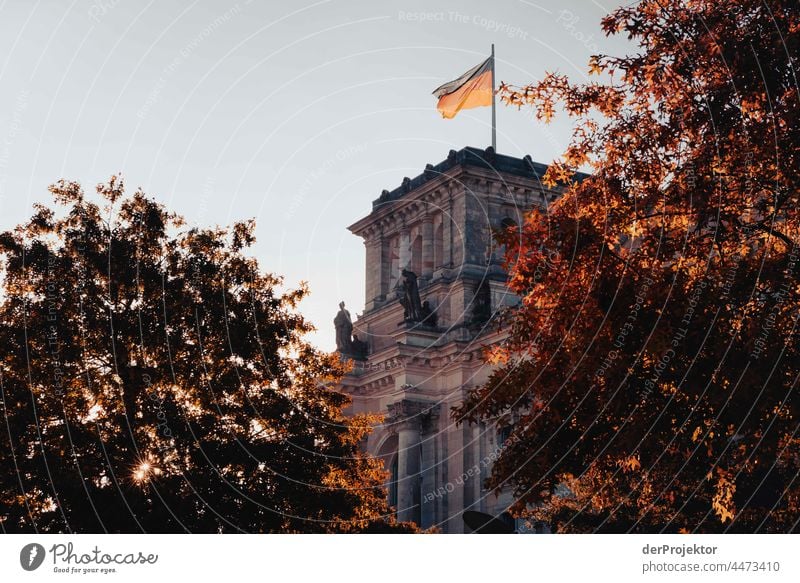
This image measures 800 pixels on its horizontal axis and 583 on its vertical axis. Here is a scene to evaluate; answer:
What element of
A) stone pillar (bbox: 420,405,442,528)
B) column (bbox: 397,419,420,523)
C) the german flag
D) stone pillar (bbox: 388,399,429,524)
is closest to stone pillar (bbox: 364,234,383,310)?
stone pillar (bbox: 420,405,442,528)

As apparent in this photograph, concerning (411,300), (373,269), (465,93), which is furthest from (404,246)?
(465,93)

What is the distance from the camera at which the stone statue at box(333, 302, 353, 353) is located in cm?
7738

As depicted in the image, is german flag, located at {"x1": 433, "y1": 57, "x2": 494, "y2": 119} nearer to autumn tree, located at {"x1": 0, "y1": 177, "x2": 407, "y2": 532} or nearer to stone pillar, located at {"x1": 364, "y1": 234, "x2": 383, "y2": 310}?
autumn tree, located at {"x1": 0, "y1": 177, "x2": 407, "y2": 532}

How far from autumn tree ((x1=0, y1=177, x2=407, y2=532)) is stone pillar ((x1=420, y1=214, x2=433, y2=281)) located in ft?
144

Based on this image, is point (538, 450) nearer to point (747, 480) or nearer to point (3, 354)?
point (747, 480)

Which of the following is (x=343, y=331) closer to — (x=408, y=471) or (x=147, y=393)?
(x=408, y=471)

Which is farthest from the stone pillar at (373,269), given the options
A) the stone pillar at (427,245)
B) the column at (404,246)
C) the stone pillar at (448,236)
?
the stone pillar at (448,236)

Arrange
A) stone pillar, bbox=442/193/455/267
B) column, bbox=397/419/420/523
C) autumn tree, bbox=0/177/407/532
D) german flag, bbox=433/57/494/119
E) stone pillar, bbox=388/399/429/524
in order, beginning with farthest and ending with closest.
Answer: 1. stone pillar, bbox=442/193/455/267
2. stone pillar, bbox=388/399/429/524
3. column, bbox=397/419/420/523
4. german flag, bbox=433/57/494/119
5. autumn tree, bbox=0/177/407/532

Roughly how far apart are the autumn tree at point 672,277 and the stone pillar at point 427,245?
55.2 metres

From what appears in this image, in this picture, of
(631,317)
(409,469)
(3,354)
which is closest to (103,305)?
(3,354)

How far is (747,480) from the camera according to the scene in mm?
27844
